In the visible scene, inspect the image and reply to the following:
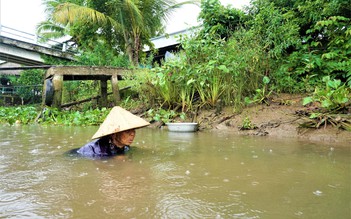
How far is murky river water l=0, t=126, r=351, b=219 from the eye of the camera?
177 centimetres

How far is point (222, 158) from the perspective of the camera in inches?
136

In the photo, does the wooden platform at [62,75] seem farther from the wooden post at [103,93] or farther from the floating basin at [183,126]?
the floating basin at [183,126]

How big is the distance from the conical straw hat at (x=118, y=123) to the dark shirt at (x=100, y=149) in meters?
0.29

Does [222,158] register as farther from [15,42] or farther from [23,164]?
[15,42]

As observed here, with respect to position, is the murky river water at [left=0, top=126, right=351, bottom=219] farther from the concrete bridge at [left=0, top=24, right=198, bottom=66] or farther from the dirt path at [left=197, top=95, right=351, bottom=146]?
the concrete bridge at [left=0, top=24, right=198, bottom=66]

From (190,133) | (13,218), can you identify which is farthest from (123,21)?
(13,218)

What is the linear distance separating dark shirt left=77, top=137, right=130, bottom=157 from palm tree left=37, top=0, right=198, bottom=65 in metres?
9.28

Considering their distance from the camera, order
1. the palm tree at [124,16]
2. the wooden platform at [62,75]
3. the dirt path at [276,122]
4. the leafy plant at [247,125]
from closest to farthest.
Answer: the dirt path at [276,122]
the leafy plant at [247,125]
the wooden platform at [62,75]
the palm tree at [124,16]

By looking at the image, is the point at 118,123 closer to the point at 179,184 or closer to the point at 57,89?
the point at 179,184

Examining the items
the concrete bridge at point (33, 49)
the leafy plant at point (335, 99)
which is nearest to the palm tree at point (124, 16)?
the concrete bridge at point (33, 49)

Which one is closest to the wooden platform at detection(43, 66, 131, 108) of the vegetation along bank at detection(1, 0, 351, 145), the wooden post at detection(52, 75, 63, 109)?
the wooden post at detection(52, 75, 63, 109)

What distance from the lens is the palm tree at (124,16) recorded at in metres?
11.9

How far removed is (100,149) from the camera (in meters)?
3.67

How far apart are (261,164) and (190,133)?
3.25m
